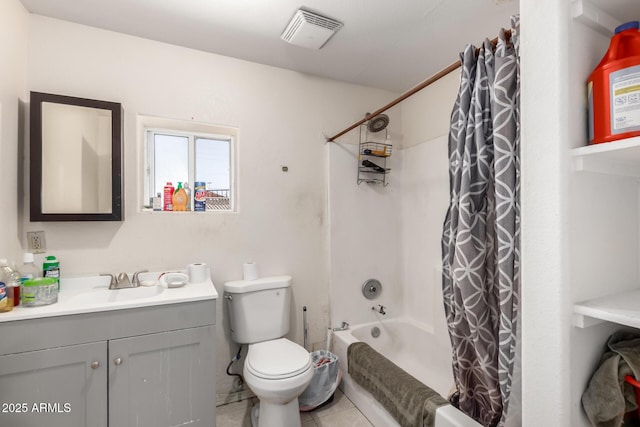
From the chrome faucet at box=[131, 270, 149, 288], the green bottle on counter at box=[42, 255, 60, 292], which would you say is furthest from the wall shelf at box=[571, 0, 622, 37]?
the green bottle on counter at box=[42, 255, 60, 292]

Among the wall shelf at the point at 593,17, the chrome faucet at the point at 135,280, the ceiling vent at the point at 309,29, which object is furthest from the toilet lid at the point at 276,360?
the ceiling vent at the point at 309,29

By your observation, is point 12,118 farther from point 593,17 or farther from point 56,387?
point 593,17

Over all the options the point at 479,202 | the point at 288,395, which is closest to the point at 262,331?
the point at 288,395

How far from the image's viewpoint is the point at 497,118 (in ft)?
3.33

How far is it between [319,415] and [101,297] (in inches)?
57.8

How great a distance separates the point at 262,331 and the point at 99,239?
45.1 inches

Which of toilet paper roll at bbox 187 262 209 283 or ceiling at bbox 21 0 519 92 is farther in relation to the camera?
toilet paper roll at bbox 187 262 209 283

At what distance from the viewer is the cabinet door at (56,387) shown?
1245 mm

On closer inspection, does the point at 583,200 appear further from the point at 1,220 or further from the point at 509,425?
the point at 1,220

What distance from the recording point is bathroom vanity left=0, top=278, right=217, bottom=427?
49.7 inches

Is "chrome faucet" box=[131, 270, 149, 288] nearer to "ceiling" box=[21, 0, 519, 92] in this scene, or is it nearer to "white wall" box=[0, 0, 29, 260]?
"white wall" box=[0, 0, 29, 260]

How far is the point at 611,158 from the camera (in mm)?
795

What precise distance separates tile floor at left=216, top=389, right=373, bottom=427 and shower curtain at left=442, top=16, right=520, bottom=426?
81cm

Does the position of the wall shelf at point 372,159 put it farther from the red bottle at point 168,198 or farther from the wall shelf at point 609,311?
the wall shelf at point 609,311
